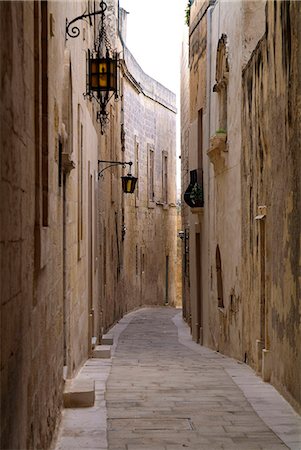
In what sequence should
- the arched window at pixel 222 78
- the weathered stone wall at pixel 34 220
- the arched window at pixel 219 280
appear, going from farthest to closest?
the arched window at pixel 219 280
the arched window at pixel 222 78
the weathered stone wall at pixel 34 220

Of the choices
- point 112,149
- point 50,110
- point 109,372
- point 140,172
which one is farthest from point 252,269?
point 140,172

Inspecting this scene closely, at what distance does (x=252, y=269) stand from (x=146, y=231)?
19.0 metres

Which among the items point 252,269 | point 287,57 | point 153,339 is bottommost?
point 153,339

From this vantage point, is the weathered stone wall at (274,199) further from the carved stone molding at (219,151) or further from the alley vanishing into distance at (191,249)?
the carved stone molding at (219,151)

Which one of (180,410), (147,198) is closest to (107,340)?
(180,410)

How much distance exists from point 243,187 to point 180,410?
4.74 meters

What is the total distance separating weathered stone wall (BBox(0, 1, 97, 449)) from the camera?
3425 mm

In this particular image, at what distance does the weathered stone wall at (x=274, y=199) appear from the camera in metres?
7.54

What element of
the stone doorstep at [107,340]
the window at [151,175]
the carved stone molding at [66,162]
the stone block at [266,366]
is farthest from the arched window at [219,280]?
the window at [151,175]

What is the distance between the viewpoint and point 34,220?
4.68m

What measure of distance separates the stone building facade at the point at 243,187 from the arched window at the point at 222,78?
18mm

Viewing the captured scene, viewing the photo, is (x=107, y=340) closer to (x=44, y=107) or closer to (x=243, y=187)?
(x=243, y=187)

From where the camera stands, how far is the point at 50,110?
19.0ft

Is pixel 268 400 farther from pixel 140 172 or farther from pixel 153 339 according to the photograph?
pixel 140 172
